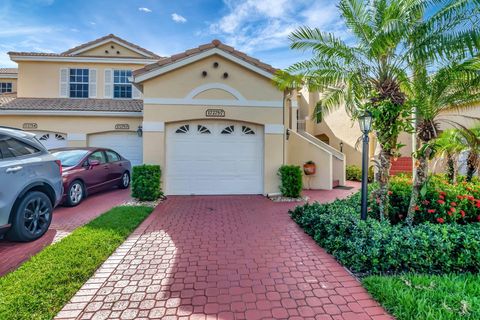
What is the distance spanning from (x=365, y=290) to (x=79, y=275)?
4.07 metres

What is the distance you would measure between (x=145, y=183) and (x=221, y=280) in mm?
5440

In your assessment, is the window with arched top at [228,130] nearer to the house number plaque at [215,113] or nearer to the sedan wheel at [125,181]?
the house number plaque at [215,113]

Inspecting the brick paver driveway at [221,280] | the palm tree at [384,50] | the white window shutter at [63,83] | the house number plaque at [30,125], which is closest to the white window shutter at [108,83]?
the white window shutter at [63,83]

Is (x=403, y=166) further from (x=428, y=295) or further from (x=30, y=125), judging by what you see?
(x=30, y=125)

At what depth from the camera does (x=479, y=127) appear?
7465 mm

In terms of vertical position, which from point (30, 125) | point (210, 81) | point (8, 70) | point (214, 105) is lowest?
point (30, 125)

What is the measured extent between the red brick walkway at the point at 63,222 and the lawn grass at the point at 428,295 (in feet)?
17.7

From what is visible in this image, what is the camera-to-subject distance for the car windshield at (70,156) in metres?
7.83

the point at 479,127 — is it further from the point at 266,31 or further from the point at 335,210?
the point at 266,31

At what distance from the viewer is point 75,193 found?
24.8 ft

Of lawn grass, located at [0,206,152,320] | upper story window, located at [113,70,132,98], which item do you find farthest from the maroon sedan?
upper story window, located at [113,70,132,98]

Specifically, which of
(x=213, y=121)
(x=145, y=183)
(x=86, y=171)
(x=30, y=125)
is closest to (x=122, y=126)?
(x=30, y=125)

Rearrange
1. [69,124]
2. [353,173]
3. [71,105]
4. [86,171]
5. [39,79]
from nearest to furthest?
[86,171] < [69,124] < [71,105] < [353,173] < [39,79]

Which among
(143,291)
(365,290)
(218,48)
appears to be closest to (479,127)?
(365,290)
